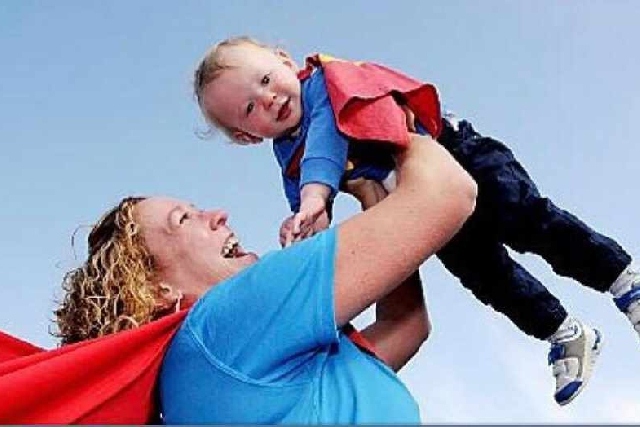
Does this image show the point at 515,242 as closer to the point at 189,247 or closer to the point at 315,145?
the point at 315,145

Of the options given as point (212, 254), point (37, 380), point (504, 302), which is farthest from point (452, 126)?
point (37, 380)

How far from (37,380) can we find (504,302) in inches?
50.7

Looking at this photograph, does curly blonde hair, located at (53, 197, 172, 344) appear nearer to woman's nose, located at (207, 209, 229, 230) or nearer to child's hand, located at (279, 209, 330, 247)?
woman's nose, located at (207, 209, 229, 230)

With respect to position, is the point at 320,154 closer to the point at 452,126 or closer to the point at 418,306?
the point at 418,306

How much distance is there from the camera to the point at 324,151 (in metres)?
1.95

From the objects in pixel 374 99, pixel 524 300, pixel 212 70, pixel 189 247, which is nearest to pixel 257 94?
pixel 212 70

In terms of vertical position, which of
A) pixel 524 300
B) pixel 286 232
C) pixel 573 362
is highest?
pixel 286 232

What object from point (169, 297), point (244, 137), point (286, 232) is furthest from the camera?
point (244, 137)

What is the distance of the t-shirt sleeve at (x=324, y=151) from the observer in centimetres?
194

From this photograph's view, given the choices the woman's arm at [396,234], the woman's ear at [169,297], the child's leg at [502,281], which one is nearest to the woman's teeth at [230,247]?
the woman's ear at [169,297]

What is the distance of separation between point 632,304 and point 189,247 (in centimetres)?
113

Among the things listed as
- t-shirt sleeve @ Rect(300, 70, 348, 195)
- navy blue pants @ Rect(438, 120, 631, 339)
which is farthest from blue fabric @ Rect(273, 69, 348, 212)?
navy blue pants @ Rect(438, 120, 631, 339)

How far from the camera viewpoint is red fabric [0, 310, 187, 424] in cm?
156

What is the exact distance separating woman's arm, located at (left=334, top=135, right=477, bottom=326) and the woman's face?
0.41 meters
